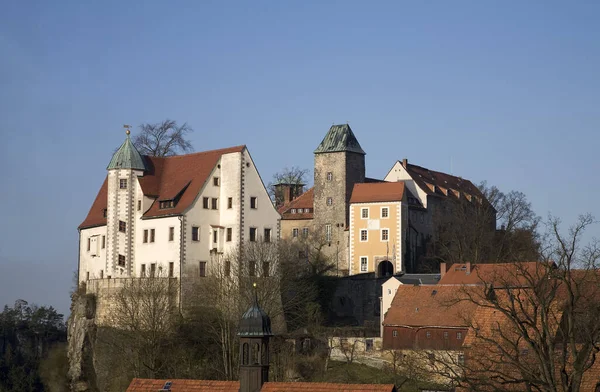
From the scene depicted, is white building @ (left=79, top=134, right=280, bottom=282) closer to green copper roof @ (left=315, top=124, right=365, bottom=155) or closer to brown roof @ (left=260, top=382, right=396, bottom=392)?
green copper roof @ (left=315, top=124, right=365, bottom=155)

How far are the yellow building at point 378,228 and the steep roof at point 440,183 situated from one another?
613 centimetres

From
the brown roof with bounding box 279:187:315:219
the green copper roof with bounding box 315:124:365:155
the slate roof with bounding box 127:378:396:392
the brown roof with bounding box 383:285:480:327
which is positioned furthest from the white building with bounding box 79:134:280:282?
the slate roof with bounding box 127:378:396:392

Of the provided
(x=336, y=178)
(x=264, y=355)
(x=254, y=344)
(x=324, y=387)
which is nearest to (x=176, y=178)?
(x=336, y=178)

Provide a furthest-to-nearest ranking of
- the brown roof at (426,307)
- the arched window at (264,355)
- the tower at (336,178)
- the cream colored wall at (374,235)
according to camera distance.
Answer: the tower at (336,178) → the cream colored wall at (374,235) → the brown roof at (426,307) → the arched window at (264,355)

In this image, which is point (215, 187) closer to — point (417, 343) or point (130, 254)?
point (130, 254)

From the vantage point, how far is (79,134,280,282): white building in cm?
6544

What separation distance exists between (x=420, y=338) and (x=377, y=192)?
25.3 meters

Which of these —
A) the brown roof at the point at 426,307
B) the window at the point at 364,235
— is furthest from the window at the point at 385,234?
the brown roof at the point at 426,307

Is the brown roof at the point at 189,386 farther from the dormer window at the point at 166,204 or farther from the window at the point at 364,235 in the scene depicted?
the window at the point at 364,235

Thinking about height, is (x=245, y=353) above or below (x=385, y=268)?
below

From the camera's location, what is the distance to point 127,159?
68.8 metres

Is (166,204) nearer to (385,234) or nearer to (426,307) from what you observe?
(426,307)

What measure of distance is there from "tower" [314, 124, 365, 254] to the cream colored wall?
5.31ft

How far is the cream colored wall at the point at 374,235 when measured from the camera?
281 ft
